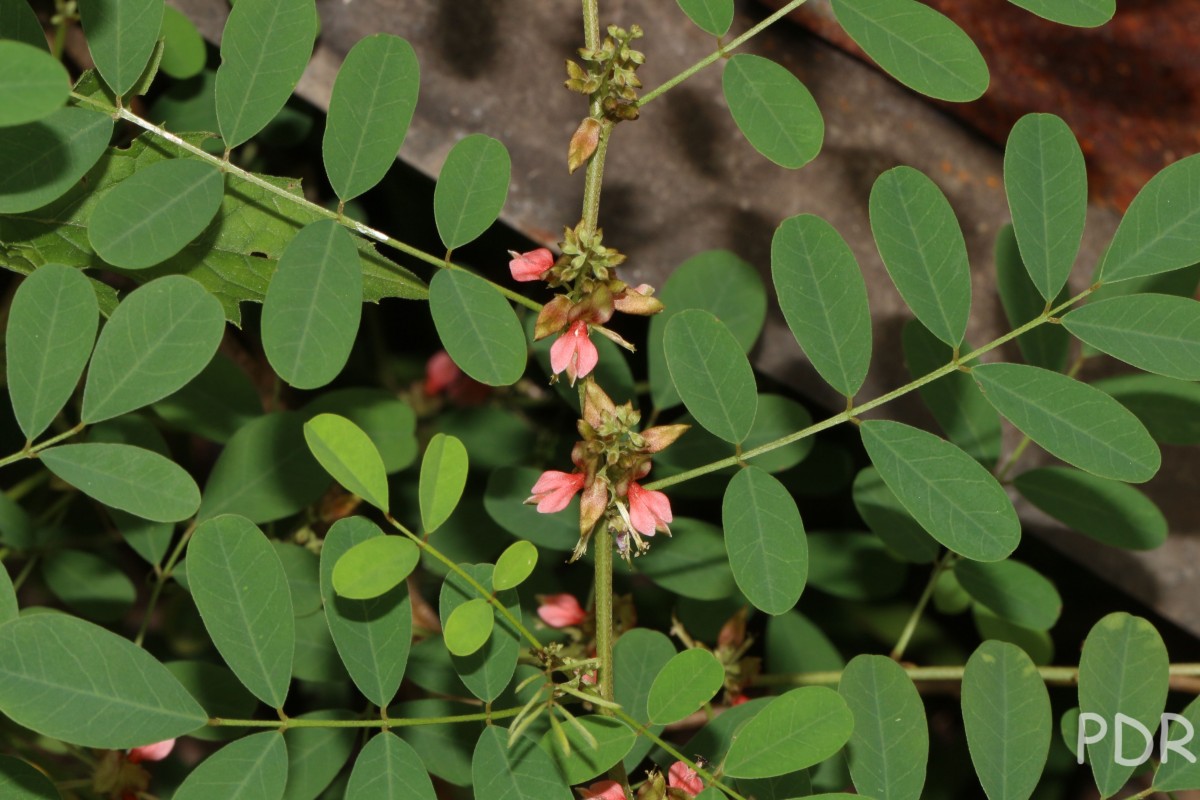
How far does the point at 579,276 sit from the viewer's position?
3.85 feet

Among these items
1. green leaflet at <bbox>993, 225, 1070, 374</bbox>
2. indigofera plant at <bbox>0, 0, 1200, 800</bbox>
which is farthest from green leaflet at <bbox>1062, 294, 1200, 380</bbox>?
green leaflet at <bbox>993, 225, 1070, 374</bbox>

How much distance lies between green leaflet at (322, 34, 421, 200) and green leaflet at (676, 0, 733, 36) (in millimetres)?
272

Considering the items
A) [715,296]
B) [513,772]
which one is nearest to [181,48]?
[715,296]

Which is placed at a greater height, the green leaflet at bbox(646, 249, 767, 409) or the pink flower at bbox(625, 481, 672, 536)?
the pink flower at bbox(625, 481, 672, 536)

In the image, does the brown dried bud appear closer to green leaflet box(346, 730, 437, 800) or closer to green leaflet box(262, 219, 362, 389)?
green leaflet box(262, 219, 362, 389)

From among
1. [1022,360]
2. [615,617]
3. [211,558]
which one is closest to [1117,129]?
[1022,360]

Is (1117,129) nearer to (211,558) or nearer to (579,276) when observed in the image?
(579,276)

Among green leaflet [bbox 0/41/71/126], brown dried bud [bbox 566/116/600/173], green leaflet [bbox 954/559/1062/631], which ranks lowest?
green leaflet [bbox 954/559/1062/631]

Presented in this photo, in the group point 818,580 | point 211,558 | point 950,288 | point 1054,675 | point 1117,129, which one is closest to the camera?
point 211,558

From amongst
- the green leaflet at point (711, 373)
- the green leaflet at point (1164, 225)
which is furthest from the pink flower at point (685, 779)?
the green leaflet at point (1164, 225)

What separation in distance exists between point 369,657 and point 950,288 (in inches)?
26.8

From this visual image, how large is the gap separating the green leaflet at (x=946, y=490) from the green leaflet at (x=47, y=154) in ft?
2.62

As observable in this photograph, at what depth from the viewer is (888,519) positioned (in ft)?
5.27

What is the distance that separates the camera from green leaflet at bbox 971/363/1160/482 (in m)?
1.19
